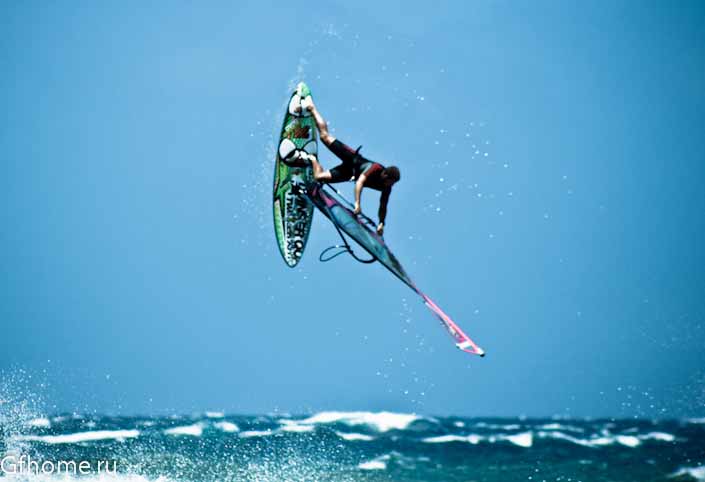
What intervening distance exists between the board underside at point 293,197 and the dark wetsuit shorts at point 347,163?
1.86 ft

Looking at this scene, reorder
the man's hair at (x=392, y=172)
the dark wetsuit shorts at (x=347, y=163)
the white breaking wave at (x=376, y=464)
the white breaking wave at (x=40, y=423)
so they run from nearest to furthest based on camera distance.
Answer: the man's hair at (x=392, y=172), the dark wetsuit shorts at (x=347, y=163), the white breaking wave at (x=376, y=464), the white breaking wave at (x=40, y=423)

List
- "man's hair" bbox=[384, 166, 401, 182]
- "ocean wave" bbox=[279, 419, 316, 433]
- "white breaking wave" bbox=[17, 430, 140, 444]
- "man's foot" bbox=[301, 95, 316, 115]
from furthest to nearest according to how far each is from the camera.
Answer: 1. "ocean wave" bbox=[279, 419, 316, 433]
2. "white breaking wave" bbox=[17, 430, 140, 444]
3. "man's foot" bbox=[301, 95, 316, 115]
4. "man's hair" bbox=[384, 166, 401, 182]

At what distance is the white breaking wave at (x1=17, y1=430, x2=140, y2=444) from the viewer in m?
10.4

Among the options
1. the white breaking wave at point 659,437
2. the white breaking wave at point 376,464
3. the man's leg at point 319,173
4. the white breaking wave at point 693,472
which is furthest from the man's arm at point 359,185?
the white breaking wave at point 659,437

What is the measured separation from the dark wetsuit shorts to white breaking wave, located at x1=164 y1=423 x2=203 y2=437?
6.73 m

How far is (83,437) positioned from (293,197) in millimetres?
5743

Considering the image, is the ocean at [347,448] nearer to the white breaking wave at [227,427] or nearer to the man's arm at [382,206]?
the white breaking wave at [227,427]

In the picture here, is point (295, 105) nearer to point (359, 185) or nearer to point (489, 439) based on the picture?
point (359, 185)

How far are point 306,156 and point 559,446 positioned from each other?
660 cm

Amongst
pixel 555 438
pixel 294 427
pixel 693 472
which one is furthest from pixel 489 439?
pixel 693 472

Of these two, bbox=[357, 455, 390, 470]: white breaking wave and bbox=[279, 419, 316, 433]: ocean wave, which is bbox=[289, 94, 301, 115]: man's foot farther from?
bbox=[279, 419, 316, 433]: ocean wave

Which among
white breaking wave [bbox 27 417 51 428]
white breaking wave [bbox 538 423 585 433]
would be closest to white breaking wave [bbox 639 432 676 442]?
white breaking wave [bbox 538 423 585 433]

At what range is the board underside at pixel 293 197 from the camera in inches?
270

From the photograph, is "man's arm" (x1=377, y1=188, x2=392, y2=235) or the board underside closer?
"man's arm" (x1=377, y1=188, x2=392, y2=235)
